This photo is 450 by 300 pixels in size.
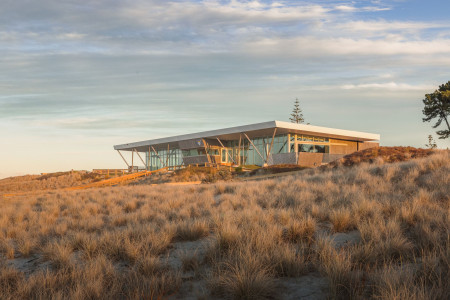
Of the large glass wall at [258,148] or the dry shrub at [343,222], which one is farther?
the large glass wall at [258,148]

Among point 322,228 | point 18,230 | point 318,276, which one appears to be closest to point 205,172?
point 18,230

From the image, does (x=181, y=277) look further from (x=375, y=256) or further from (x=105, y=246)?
(x=375, y=256)

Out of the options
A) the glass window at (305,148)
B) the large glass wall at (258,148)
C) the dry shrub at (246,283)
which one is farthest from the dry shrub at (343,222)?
the glass window at (305,148)

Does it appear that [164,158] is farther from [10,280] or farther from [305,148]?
[10,280]

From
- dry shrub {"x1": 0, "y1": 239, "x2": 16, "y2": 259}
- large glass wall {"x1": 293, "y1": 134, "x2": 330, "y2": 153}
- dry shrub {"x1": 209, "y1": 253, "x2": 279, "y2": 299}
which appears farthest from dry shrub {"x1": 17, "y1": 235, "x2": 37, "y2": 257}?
large glass wall {"x1": 293, "y1": 134, "x2": 330, "y2": 153}

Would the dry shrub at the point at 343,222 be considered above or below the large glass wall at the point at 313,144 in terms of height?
below

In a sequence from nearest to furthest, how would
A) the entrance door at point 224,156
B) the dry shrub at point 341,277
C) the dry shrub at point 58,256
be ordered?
the dry shrub at point 341,277 → the dry shrub at point 58,256 → the entrance door at point 224,156

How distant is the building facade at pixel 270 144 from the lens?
39094mm

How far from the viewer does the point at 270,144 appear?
145 feet

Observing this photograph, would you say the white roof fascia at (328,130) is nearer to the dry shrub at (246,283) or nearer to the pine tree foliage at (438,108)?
the pine tree foliage at (438,108)

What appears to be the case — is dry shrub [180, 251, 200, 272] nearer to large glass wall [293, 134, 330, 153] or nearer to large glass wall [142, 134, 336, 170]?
large glass wall [142, 134, 336, 170]

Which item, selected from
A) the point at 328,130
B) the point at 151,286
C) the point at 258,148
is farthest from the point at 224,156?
the point at 151,286

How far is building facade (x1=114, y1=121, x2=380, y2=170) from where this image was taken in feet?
128

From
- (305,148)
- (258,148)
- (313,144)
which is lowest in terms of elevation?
(305,148)
